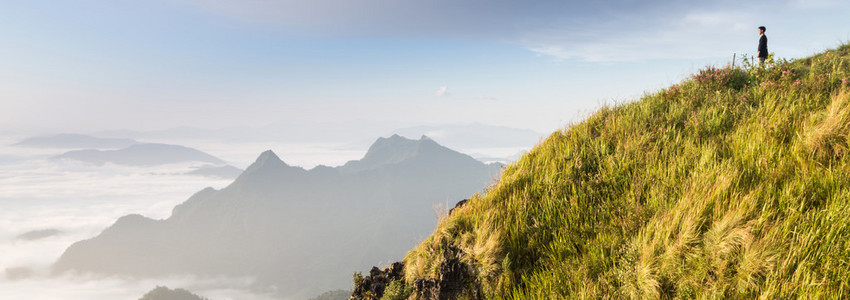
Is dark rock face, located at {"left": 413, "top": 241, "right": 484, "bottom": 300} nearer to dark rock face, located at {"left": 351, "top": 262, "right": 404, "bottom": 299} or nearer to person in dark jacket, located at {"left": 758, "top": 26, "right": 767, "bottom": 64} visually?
dark rock face, located at {"left": 351, "top": 262, "right": 404, "bottom": 299}

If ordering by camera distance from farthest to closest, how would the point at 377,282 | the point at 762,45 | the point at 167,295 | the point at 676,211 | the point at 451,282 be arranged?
the point at 167,295 < the point at 762,45 < the point at 377,282 < the point at 451,282 < the point at 676,211

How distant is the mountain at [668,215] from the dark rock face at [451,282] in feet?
0.05

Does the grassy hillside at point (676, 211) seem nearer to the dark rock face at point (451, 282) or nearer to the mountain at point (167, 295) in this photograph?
the dark rock face at point (451, 282)

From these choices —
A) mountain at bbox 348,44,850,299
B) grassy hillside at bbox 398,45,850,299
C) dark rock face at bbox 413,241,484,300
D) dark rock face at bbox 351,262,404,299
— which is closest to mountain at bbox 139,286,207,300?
dark rock face at bbox 351,262,404,299

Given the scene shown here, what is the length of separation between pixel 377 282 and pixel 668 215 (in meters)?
4.41

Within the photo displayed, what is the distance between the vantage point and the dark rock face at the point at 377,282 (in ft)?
19.8

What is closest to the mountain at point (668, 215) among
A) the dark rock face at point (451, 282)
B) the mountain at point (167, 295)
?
the dark rock face at point (451, 282)

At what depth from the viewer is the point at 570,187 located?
18.6 ft

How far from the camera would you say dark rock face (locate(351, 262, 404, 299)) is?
603 centimetres

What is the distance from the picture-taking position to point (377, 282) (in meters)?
6.25

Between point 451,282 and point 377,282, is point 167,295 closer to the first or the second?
point 377,282

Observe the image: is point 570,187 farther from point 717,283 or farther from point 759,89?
point 759,89

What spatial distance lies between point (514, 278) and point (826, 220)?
9.55 ft

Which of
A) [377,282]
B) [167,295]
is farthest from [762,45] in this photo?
[167,295]
